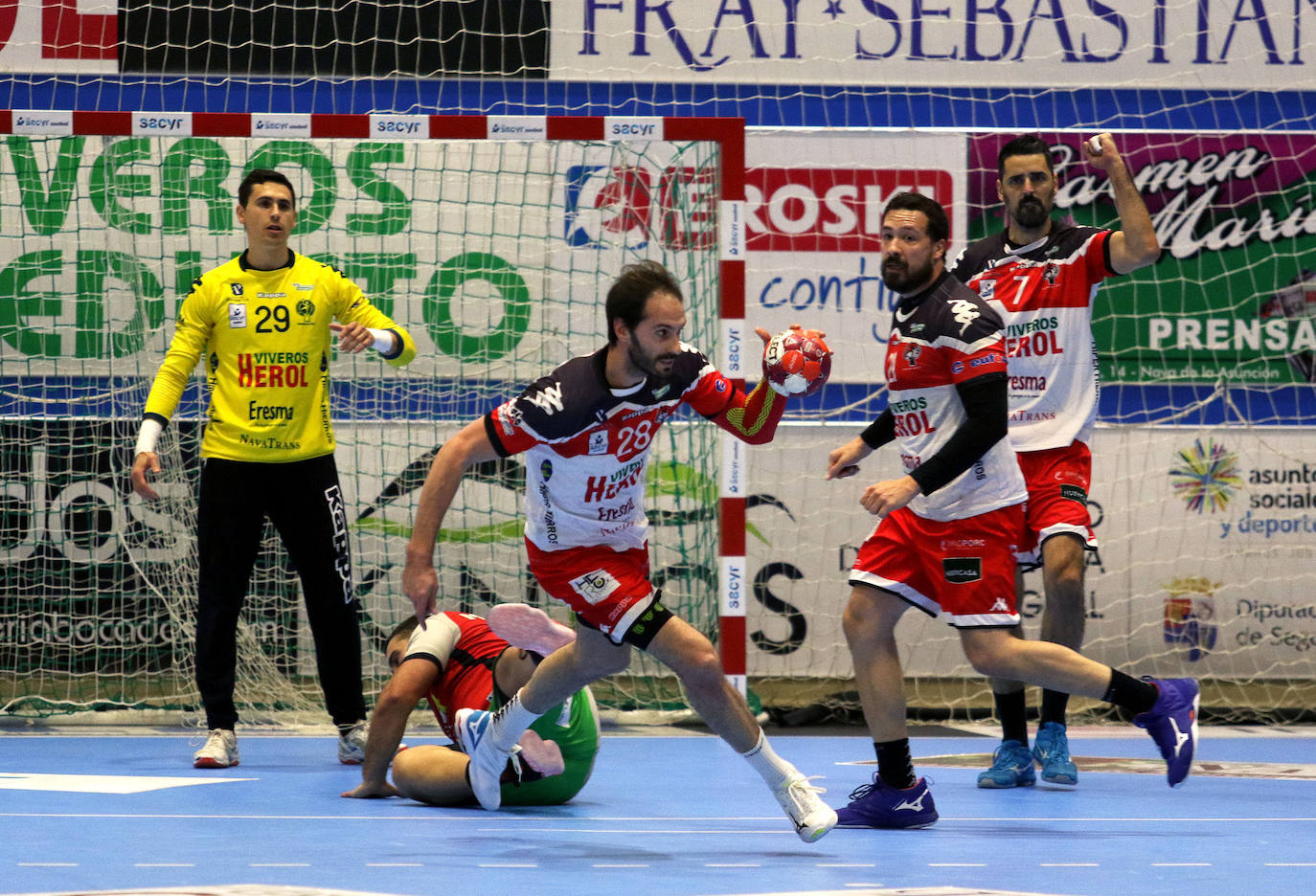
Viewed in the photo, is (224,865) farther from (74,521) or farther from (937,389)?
(74,521)

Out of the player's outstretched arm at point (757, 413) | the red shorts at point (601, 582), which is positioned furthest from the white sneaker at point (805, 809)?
the player's outstretched arm at point (757, 413)

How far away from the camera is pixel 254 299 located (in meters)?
6.21

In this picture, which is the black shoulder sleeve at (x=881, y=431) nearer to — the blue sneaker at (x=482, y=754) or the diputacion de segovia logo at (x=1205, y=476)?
the blue sneaker at (x=482, y=754)

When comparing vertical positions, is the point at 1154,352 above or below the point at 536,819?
above

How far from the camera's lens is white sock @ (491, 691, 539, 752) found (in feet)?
15.4

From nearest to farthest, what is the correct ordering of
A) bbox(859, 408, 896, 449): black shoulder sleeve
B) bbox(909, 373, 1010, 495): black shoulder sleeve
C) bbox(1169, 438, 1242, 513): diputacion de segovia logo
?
bbox(909, 373, 1010, 495): black shoulder sleeve, bbox(859, 408, 896, 449): black shoulder sleeve, bbox(1169, 438, 1242, 513): diputacion de segovia logo

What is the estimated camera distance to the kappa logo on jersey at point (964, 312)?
15.8ft

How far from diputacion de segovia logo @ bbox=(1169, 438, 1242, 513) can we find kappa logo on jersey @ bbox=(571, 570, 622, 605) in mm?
5061

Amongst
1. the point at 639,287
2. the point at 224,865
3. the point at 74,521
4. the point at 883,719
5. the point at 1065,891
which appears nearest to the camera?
the point at 1065,891

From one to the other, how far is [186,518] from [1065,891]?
5339 millimetres

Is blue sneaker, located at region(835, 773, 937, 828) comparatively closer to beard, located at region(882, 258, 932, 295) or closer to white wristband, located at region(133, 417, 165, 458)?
beard, located at region(882, 258, 932, 295)

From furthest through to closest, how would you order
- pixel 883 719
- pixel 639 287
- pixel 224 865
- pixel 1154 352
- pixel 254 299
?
1. pixel 1154 352
2. pixel 254 299
3. pixel 883 719
4. pixel 639 287
5. pixel 224 865

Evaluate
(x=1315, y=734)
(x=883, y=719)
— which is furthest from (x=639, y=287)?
(x=1315, y=734)

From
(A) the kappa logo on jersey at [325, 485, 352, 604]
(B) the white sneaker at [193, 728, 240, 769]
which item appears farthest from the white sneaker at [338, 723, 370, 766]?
(A) the kappa logo on jersey at [325, 485, 352, 604]
